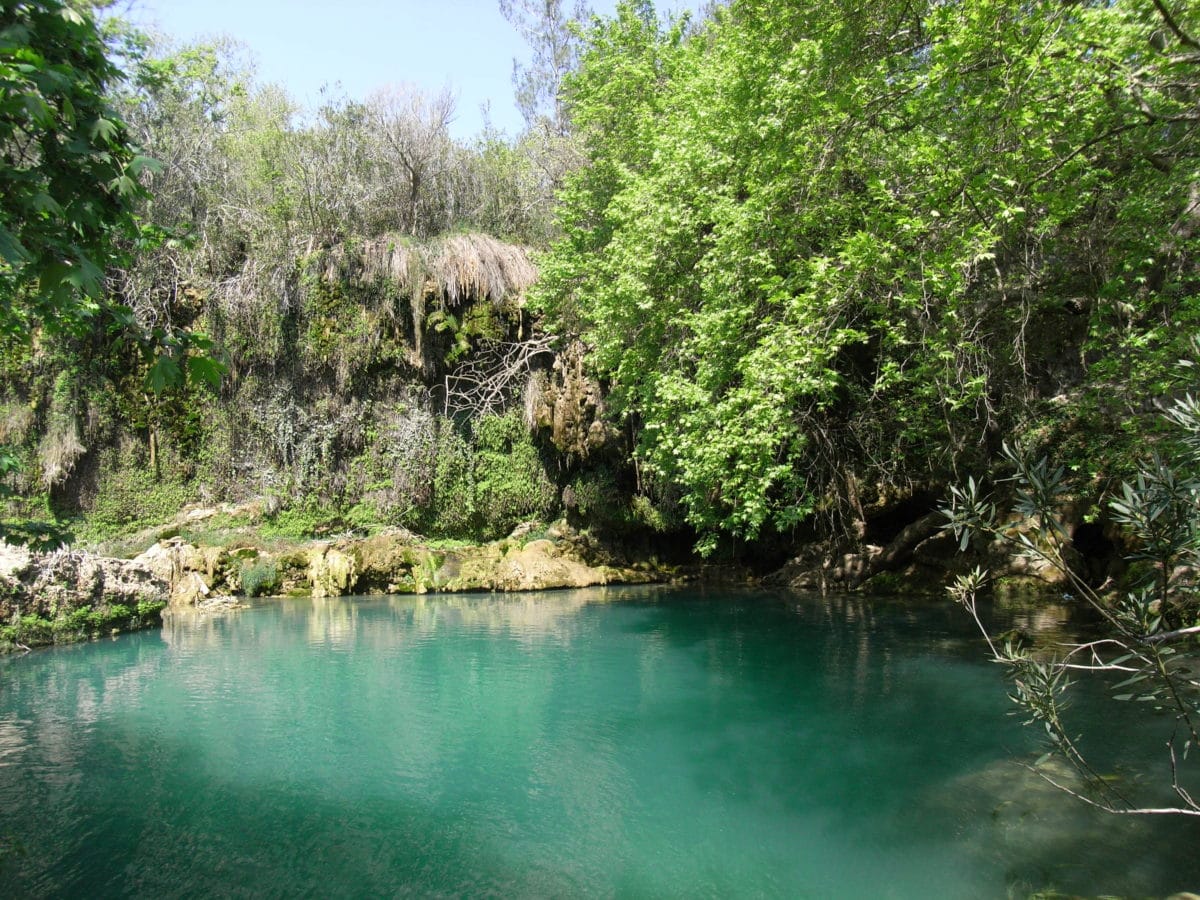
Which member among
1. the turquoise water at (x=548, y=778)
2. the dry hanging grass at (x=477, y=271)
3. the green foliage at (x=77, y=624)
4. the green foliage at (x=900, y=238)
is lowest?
the turquoise water at (x=548, y=778)

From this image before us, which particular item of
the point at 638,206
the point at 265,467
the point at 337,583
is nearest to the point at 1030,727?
the point at 638,206

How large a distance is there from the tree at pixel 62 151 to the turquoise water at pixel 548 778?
368cm

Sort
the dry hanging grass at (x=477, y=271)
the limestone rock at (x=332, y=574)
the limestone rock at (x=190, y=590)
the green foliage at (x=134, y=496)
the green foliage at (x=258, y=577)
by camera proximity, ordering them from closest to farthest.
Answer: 1. the limestone rock at (x=190, y=590)
2. the green foliage at (x=258, y=577)
3. the limestone rock at (x=332, y=574)
4. the green foliage at (x=134, y=496)
5. the dry hanging grass at (x=477, y=271)

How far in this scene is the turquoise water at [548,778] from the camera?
4406 millimetres

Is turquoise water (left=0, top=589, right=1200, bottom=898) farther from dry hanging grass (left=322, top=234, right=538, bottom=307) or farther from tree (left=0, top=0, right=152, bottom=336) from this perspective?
dry hanging grass (left=322, top=234, right=538, bottom=307)

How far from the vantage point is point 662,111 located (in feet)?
57.9

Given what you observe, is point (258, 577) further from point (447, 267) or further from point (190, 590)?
point (447, 267)

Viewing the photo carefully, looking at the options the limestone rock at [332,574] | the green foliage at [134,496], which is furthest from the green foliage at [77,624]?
the green foliage at [134,496]

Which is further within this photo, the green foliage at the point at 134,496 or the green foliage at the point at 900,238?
the green foliage at the point at 134,496

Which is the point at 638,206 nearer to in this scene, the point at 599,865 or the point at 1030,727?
the point at 1030,727

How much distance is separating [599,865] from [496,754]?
214cm

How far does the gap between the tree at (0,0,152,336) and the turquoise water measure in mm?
3678

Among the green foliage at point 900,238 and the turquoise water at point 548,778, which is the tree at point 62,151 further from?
the green foliage at point 900,238

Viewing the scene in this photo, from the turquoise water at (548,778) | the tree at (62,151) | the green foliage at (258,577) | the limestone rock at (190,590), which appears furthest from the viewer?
the green foliage at (258,577)
